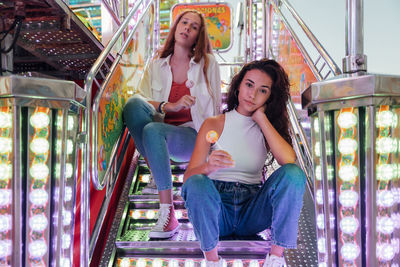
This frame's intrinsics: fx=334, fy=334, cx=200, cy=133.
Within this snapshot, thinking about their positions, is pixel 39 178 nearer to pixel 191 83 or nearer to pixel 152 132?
pixel 152 132

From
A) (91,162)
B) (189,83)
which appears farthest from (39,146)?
(189,83)

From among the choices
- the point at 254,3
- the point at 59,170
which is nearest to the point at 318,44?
the point at 59,170

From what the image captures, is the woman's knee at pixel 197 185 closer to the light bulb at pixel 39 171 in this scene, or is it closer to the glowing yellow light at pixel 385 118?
the light bulb at pixel 39 171

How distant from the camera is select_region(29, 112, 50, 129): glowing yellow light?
1.06 m

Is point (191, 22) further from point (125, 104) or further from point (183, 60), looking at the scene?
point (125, 104)

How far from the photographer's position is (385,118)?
101 centimetres

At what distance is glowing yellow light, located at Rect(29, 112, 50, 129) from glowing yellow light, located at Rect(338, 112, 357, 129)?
36.7 inches

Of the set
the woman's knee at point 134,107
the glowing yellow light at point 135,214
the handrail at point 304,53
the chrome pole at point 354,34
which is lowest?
the glowing yellow light at point 135,214

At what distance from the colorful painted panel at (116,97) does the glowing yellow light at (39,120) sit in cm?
54

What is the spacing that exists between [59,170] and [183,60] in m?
1.36

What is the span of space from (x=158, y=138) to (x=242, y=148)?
17.2 inches

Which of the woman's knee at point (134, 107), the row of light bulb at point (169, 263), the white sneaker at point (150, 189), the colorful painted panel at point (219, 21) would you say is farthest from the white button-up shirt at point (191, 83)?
the colorful painted panel at point (219, 21)

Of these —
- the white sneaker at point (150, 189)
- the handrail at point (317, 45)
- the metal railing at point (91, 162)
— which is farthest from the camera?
the white sneaker at point (150, 189)

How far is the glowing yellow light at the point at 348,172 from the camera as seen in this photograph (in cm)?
103
